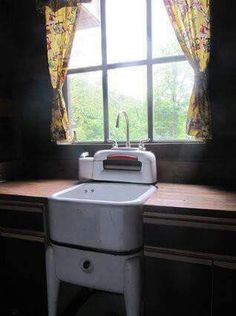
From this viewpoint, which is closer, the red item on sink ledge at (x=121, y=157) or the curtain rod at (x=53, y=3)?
the red item on sink ledge at (x=121, y=157)

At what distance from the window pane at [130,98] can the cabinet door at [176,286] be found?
35.0 inches

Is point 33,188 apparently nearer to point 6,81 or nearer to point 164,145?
point 164,145

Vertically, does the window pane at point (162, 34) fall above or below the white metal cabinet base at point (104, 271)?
above

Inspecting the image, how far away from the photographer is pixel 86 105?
2002 millimetres

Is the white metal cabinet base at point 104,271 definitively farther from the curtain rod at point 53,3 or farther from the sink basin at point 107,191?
the curtain rod at point 53,3

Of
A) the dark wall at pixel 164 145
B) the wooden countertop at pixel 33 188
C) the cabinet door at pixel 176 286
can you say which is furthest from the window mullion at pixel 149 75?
the cabinet door at pixel 176 286

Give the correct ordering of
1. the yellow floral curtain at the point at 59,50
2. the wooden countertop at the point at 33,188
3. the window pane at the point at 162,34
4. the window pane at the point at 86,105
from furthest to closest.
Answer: the window pane at the point at 86,105 → the yellow floral curtain at the point at 59,50 → the window pane at the point at 162,34 → the wooden countertop at the point at 33,188

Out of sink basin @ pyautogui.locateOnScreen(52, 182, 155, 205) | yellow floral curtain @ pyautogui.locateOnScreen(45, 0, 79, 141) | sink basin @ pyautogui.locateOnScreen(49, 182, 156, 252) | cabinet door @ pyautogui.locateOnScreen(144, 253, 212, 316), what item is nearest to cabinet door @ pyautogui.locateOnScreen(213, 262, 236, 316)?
Answer: cabinet door @ pyautogui.locateOnScreen(144, 253, 212, 316)

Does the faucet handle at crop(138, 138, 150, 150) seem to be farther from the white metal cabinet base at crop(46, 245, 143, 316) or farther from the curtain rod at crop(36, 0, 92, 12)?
the curtain rod at crop(36, 0, 92, 12)

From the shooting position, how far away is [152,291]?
3.92ft

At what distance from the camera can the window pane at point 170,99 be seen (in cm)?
174

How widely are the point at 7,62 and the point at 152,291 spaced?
1.84m

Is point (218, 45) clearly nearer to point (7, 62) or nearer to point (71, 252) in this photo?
point (71, 252)

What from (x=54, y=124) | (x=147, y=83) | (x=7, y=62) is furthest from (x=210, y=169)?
(x=7, y=62)
